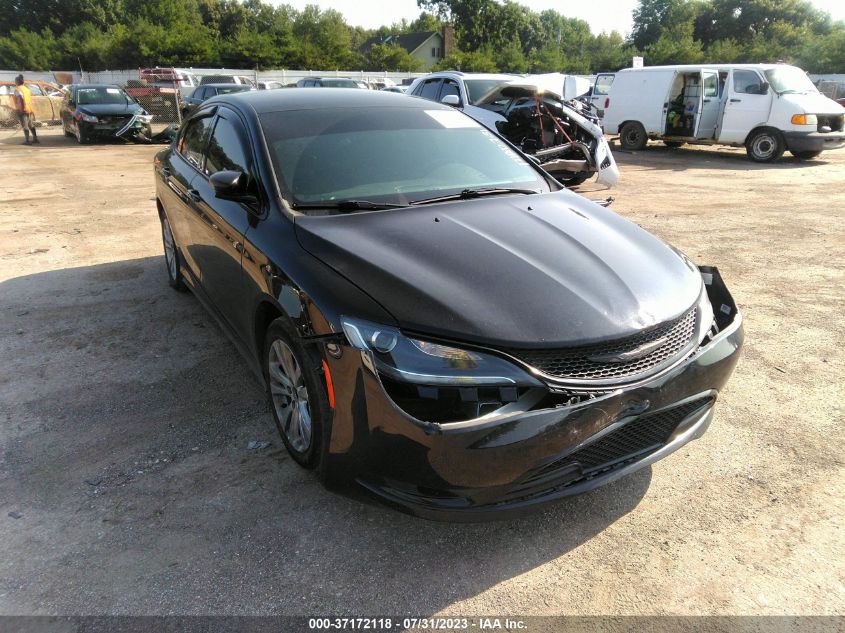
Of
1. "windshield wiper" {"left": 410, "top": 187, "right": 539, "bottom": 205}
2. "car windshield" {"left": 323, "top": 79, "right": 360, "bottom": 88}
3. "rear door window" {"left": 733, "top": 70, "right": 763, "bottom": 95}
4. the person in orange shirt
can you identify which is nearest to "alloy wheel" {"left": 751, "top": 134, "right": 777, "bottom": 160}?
"rear door window" {"left": 733, "top": 70, "right": 763, "bottom": 95}

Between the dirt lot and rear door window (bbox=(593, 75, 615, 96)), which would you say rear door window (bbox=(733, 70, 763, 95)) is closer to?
rear door window (bbox=(593, 75, 615, 96))

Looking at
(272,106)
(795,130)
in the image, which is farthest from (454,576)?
(795,130)

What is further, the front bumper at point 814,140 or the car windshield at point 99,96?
the car windshield at point 99,96

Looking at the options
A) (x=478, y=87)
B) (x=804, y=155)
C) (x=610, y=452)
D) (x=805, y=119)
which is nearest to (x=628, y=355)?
(x=610, y=452)

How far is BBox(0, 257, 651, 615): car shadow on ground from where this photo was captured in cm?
230

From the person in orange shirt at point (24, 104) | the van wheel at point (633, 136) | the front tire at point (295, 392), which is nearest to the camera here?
the front tire at point (295, 392)

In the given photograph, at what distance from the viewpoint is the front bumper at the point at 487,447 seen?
6.94ft

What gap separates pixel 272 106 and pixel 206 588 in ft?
8.81

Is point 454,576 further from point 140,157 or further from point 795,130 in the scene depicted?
point 140,157

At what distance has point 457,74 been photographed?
1147 centimetres

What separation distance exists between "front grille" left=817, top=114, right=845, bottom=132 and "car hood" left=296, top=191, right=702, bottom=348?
1216 centimetres

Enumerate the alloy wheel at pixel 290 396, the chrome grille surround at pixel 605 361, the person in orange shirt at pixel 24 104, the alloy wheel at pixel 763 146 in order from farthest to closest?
the person in orange shirt at pixel 24 104 → the alloy wheel at pixel 763 146 → the alloy wheel at pixel 290 396 → the chrome grille surround at pixel 605 361

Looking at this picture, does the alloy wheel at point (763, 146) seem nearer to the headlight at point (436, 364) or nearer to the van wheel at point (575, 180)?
the van wheel at point (575, 180)

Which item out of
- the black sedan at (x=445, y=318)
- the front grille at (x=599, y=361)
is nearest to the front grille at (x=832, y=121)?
the black sedan at (x=445, y=318)
